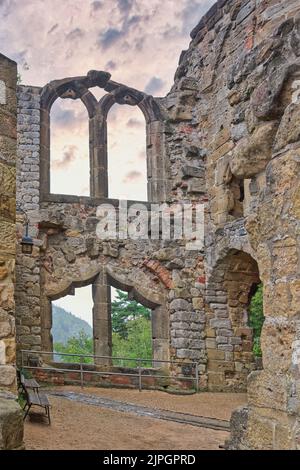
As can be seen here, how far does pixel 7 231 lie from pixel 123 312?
25.7 meters

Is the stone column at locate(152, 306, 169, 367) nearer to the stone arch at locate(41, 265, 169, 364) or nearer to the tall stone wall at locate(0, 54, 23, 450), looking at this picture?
the stone arch at locate(41, 265, 169, 364)

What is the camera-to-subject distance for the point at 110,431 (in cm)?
664

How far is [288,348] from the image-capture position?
9.00 feet

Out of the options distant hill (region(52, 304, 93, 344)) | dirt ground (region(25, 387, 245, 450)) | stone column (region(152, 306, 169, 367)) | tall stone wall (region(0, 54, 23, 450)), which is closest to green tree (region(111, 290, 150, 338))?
stone column (region(152, 306, 169, 367))

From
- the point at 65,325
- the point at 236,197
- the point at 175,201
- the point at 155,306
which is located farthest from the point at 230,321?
the point at 65,325

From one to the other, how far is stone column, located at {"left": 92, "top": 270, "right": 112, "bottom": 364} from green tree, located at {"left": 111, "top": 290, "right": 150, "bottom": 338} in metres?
16.6

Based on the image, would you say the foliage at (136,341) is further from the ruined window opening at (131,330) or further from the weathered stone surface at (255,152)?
the weathered stone surface at (255,152)

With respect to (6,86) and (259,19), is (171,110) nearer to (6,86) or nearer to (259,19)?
(259,19)

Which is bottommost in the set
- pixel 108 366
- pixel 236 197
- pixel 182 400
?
pixel 182 400

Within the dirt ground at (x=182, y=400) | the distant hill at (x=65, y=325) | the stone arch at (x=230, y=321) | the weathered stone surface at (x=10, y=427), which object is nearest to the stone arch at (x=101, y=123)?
the stone arch at (x=230, y=321)

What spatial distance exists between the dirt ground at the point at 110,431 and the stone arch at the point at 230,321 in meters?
2.97

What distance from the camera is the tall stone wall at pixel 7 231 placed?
3705 mm

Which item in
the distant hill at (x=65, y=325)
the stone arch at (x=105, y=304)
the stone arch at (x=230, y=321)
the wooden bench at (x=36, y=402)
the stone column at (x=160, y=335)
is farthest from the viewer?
the distant hill at (x=65, y=325)

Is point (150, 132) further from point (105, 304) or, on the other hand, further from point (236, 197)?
point (105, 304)
